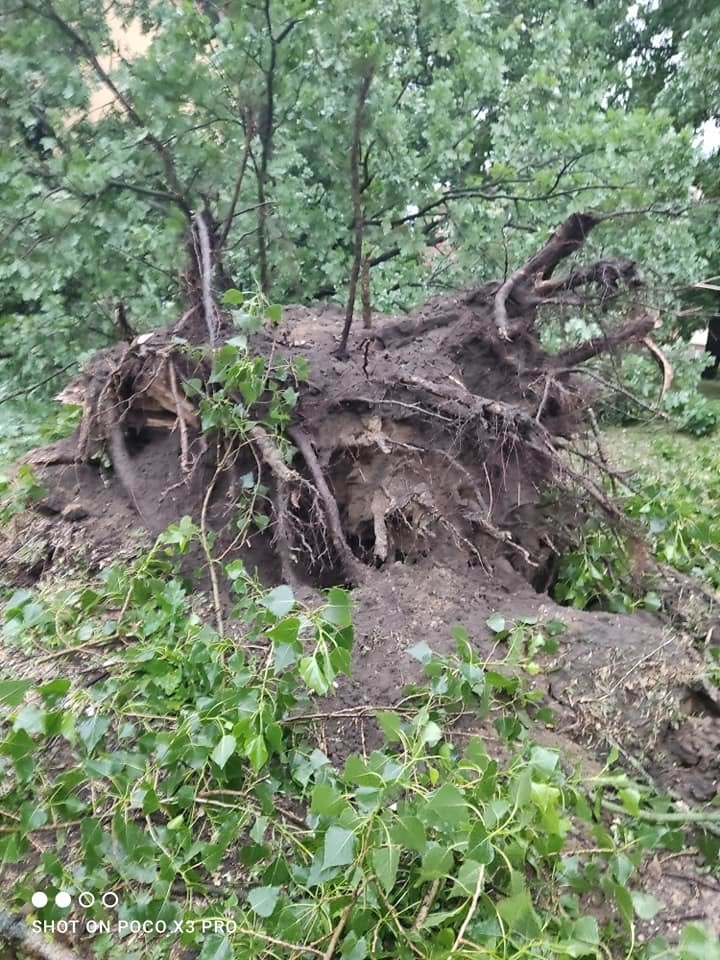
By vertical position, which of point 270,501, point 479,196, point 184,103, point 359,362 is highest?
point 184,103

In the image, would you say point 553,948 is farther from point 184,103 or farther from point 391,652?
point 184,103

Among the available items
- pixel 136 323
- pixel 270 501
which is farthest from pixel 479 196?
pixel 270 501

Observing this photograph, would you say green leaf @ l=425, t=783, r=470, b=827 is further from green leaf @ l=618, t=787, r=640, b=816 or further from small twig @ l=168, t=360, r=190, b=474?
small twig @ l=168, t=360, r=190, b=474

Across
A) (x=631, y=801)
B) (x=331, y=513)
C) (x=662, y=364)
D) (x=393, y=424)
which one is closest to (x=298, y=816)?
(x=631, y=801)

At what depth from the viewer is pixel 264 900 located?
1640mm

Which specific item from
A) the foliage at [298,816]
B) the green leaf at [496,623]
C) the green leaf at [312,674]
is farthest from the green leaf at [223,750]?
the green leaf at [496,623]

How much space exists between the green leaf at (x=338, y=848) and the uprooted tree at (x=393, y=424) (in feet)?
4.81

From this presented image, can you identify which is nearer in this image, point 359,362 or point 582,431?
point 359,362

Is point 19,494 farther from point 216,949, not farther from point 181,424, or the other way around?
point 216,949

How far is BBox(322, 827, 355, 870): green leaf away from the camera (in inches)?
60.6

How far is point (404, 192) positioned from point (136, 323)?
8.60 ft

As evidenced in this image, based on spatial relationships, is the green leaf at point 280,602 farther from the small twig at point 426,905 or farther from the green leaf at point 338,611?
the small twig at point 426,905

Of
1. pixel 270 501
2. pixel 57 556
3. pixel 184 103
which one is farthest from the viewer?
pixel 184 103

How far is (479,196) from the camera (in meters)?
5.91
